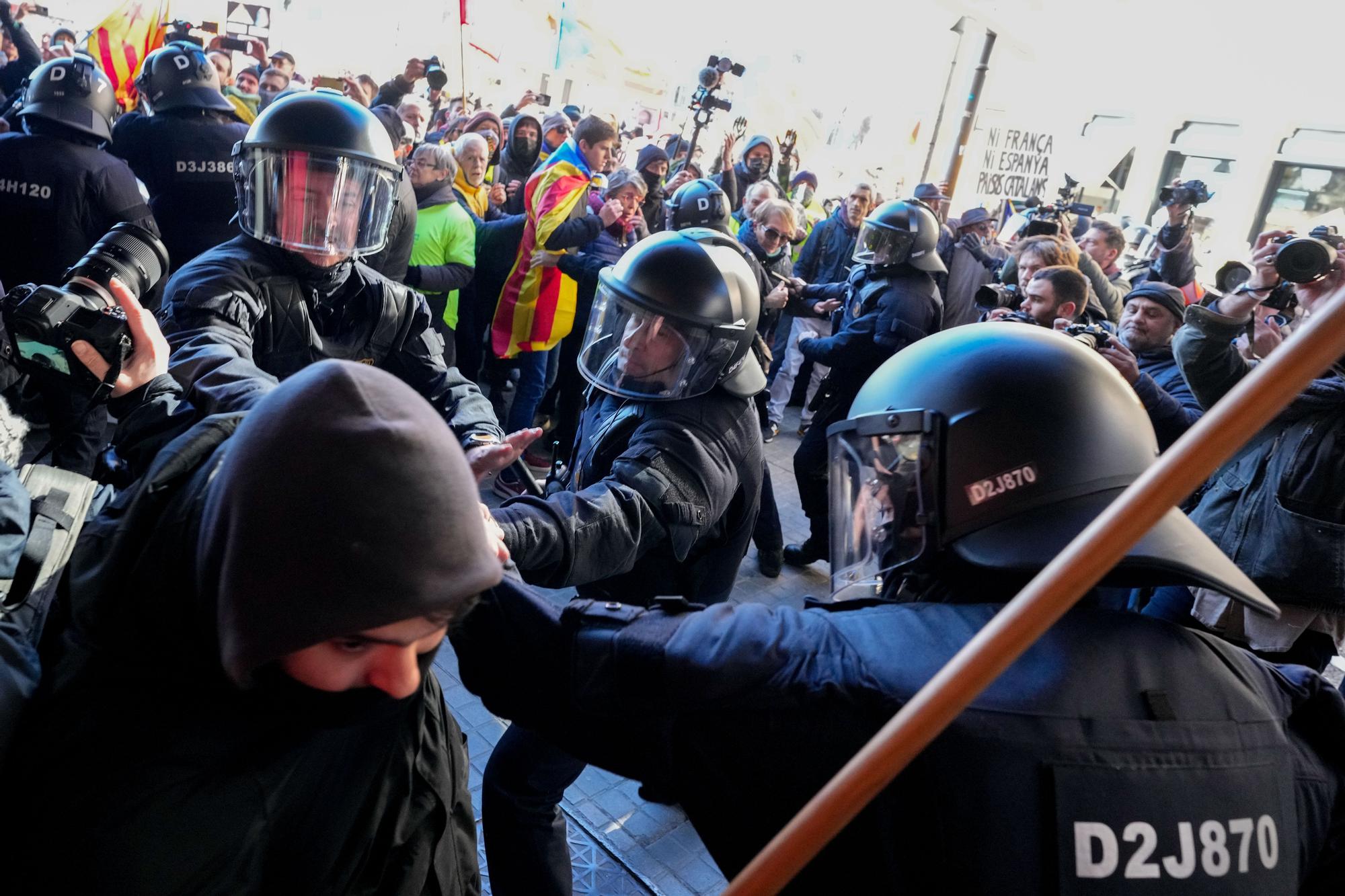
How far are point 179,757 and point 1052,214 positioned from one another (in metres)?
7.70

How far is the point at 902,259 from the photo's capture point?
5234mm

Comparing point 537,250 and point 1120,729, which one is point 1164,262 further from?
point 1120,729

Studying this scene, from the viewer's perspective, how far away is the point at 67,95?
390 centimetres

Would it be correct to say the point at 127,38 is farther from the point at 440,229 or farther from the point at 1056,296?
the point at 1056,296

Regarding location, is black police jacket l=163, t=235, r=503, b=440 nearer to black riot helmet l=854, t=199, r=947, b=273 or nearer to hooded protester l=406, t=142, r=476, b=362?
hooded protester l=406, t=142, r=476, b=362

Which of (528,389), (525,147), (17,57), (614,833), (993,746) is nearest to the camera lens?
(993,746)

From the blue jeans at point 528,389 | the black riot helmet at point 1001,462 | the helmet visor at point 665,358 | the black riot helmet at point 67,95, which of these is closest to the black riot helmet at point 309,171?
the helmet visor at point 665,358

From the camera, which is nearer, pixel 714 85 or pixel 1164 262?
pixel 1164 262

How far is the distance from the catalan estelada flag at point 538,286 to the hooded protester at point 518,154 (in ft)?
4.60

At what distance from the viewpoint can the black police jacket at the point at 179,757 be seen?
95 cm

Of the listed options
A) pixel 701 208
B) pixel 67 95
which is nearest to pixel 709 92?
pixel 701 208

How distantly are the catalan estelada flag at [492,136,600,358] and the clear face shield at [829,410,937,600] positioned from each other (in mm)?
4247

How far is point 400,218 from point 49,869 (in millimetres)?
3966

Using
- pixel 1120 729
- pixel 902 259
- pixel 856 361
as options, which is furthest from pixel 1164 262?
pixel 1120 729
